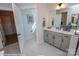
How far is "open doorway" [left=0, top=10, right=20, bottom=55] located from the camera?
1.06 meters

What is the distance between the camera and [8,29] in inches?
44.2

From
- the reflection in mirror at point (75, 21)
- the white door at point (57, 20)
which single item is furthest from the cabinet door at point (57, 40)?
the reflection in mirror at point (75, 21)

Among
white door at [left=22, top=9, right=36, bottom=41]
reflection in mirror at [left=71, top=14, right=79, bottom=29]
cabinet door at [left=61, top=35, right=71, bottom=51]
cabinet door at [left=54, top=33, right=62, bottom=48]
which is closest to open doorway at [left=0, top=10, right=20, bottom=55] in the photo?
white door at [left=22, top=9, right=36, bottom=41]

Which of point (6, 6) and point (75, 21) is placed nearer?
point (6, 6)

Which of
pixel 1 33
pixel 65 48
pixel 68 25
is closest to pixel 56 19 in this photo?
pixel 68 25

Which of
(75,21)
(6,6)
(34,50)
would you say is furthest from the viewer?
(34,50)

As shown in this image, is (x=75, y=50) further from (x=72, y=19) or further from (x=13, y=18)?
(x=13, y=18)

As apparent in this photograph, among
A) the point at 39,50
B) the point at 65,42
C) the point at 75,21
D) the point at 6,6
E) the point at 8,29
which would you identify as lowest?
the point at 39,50

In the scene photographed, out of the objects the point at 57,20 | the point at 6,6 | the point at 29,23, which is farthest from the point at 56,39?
the point at 6,6

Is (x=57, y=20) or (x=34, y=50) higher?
(x=57, y=20)

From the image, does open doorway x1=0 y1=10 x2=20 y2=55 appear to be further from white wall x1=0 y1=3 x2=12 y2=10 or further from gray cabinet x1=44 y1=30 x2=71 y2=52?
gray cabinet x1=44 y1=30 x2=71 y2=52

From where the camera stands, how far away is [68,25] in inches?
43.1

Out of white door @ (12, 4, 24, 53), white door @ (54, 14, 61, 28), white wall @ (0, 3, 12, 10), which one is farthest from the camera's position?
white door @ (54, 14, 61, 28)

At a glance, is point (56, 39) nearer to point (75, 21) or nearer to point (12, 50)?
point (75, 21)
